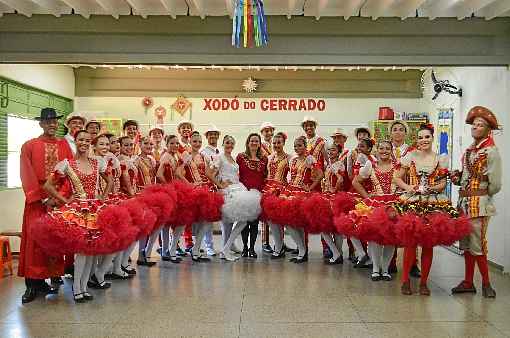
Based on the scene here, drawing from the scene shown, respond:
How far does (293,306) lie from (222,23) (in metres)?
3.42

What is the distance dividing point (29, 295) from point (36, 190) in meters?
0.98

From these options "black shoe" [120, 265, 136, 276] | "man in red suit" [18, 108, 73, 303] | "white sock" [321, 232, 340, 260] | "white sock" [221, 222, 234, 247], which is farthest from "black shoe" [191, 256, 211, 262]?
"man in red suit" [18, 108, 73, 303]

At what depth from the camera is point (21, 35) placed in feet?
21.2

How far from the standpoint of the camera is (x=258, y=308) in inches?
191

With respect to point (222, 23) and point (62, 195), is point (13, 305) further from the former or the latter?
point (222, 23)

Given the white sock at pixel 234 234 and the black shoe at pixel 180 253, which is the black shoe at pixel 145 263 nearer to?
the black shoe at pixel 180 253

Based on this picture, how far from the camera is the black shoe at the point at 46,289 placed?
17.5 ft

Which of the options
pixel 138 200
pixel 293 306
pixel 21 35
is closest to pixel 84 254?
pixel 138 200

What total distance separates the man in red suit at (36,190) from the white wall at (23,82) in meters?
2.55

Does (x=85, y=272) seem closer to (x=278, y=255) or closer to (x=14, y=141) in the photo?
(x=278, y=255)

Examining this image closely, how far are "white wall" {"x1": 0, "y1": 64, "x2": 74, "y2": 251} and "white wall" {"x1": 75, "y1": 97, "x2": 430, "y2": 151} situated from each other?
1034 mm

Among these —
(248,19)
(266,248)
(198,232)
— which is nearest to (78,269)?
(198,232)

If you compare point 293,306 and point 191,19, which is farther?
point 191,19

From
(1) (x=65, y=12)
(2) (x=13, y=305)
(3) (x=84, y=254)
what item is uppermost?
(1) (x=65, y=12)
